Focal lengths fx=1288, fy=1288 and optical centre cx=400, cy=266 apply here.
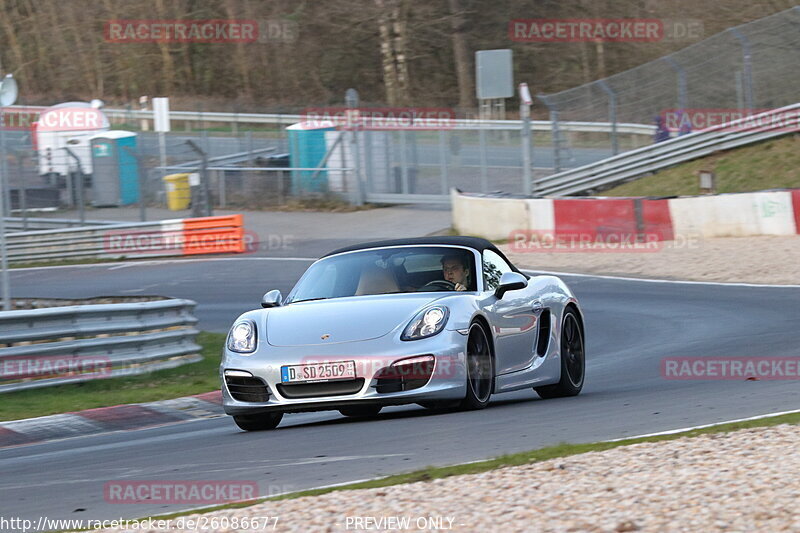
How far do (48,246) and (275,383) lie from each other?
Answer: 72.2 ft

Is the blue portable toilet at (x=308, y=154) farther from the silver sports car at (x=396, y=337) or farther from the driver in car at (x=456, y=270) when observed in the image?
the driver in car at (x=456, y=270)

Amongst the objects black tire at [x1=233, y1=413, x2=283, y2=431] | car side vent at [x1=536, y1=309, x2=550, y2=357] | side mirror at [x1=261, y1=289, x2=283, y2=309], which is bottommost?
black tire at [x1=233, y1=413, x2=283, y2=431]

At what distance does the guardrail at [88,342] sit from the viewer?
1099cm

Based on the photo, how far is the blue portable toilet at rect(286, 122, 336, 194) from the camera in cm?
3291

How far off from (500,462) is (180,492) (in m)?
1.55

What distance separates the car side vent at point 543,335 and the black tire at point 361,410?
1.32m

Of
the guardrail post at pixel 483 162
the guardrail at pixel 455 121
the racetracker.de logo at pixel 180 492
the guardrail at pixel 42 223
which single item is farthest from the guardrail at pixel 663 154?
the racetracker.de logo at pixel 180 492

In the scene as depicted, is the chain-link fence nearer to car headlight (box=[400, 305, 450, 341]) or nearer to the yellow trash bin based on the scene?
the yellow trash bin

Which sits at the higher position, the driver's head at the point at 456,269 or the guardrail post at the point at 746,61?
the guardrail post at the point at 746,61

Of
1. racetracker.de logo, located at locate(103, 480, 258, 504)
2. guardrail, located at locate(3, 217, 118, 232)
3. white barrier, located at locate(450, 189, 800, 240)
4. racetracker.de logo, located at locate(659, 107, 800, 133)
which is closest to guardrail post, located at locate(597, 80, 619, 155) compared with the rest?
racetracker.de logo, located at locate(659, 107, 800, 133)

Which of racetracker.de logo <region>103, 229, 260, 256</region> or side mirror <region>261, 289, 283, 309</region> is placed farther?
racetracker.de logo <region>103, 229, 260, 256</region>

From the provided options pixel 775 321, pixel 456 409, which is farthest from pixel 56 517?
pixel 775 321

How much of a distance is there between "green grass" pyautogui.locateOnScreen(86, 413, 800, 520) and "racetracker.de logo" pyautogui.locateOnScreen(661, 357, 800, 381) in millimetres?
3165

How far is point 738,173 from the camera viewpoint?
27.4 meters
